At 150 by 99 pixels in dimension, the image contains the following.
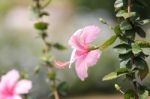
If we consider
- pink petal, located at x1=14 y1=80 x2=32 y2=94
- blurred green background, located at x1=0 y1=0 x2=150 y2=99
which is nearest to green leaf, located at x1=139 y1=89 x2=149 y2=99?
pink petal, located at x1=14 y1=80 x2=32 y2=94

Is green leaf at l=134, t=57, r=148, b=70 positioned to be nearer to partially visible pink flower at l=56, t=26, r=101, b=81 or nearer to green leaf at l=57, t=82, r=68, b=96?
partially visible pink flower at l=56, t=26, r=101, b=81

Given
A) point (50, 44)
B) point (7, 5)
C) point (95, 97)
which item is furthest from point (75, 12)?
point (50, 44)

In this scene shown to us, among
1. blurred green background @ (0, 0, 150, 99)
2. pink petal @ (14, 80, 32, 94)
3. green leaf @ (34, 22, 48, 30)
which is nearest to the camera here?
pink petal @ (14, 80, 32, 94)

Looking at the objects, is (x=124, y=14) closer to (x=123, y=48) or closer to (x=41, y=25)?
(x=123, y=48)

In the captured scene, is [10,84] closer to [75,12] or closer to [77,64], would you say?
[77,64]

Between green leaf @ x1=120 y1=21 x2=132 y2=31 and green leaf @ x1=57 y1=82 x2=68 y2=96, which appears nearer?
green leaf @ x1=120 y1=21 x2=132 y2=31

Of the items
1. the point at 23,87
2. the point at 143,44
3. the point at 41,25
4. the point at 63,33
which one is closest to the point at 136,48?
the point at 143,44

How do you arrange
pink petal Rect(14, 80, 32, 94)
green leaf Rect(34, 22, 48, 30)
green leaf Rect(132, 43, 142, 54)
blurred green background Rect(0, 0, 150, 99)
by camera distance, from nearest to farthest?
green leaf Rect(132, 43, 142, 54) < pink petal Rect(14, 80, 32, 94) < green leaf Rect(34, 22, 48, 30) < blurred green background Rect(0, 0, 150, 99)

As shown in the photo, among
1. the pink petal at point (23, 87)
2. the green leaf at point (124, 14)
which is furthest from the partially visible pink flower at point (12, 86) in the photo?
the green leaf at point (124, 14)
